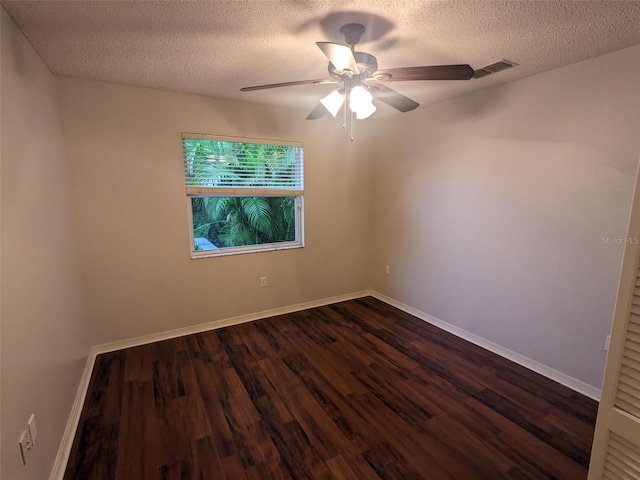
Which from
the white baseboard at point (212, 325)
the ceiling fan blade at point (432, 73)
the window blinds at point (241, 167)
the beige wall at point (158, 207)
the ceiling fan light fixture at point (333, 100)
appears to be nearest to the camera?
the ceiling fan blade at point (432, 73)

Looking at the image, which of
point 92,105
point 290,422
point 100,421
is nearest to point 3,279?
point 100,421

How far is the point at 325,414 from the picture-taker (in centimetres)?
198

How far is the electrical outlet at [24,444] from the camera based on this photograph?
3.99 feet

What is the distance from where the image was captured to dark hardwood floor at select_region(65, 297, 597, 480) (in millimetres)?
1628

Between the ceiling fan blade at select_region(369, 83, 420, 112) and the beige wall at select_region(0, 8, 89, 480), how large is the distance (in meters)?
1.86

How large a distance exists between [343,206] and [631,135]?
2515 mm

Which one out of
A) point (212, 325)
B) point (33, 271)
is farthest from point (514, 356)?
point (33, 271)

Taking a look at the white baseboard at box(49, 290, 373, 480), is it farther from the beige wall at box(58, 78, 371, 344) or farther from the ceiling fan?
the ceiling fan

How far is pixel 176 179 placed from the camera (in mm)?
2818

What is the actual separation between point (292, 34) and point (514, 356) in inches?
116

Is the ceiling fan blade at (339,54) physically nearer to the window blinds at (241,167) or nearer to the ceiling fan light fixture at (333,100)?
the ceiling fan light fixture at (333,100)

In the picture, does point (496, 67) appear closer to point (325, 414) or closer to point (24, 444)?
point (325, 414)

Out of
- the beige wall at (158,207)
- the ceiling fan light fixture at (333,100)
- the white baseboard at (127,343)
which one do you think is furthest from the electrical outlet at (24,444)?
the ceiling fan light fixture at (333,100)

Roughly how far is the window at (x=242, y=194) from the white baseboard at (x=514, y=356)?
163cm
